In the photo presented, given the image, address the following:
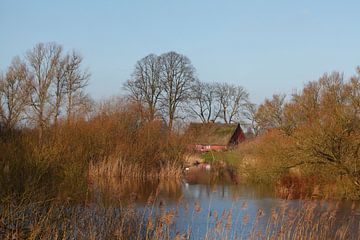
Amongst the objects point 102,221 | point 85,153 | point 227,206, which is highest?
point 85,153

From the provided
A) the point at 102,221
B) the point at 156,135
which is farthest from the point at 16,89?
the point at 102,221

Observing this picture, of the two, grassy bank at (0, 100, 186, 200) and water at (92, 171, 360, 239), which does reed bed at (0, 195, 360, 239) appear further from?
water at (92, 171, 360, 239)

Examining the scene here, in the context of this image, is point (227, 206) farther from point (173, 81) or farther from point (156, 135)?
point (173, 81)

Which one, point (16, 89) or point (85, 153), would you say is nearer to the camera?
point (85, 153)

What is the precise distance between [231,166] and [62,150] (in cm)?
2595

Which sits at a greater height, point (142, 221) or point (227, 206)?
point (227, 206)

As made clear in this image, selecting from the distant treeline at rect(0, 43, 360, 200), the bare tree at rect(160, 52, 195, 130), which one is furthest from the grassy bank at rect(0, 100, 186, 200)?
the bare tree at rect(160, 52, 195, 130)

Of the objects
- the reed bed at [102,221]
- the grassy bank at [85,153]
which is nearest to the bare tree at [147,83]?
the grassy bank at [85,153]

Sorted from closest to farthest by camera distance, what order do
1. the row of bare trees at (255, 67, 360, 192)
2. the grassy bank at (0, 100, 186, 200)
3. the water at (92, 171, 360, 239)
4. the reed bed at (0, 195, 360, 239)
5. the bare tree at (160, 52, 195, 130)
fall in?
1. the reed bed at (0, 195, 360, 239)
2. the grassy bank at (0, 100, 186, 200)
3. the water at (92, 171, 360, 239)
4. the row of bare trees at (255, 67, 360, 192)
5. the bare tree at (160, 52, 195, 130)

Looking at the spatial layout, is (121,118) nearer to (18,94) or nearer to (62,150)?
(18,94)

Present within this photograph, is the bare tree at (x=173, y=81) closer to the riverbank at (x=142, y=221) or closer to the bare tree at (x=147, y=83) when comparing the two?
the bare tree at (x=147, y=83)

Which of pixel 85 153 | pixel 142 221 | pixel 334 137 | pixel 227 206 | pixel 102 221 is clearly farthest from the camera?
pixel 334 137

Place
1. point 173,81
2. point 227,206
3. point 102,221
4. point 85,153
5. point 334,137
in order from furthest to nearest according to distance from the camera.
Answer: point 173,81 < point 334,137 < point 227,206 < point 85,153 < point 102,221

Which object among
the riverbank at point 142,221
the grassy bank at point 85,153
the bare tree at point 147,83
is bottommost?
the riverbank at point 142,221
